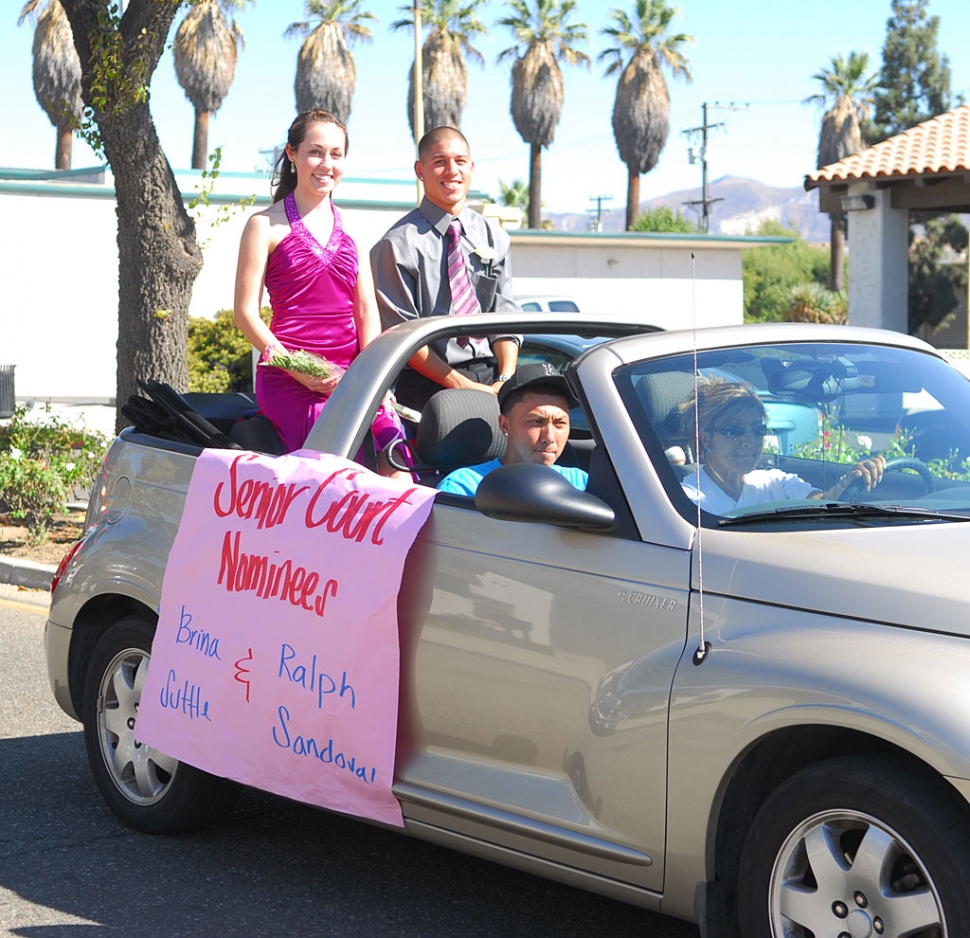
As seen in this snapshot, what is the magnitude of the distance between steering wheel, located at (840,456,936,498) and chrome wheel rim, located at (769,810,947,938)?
0.90 metres

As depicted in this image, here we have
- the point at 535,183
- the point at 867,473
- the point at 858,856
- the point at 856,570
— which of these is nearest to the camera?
the point at 858,856

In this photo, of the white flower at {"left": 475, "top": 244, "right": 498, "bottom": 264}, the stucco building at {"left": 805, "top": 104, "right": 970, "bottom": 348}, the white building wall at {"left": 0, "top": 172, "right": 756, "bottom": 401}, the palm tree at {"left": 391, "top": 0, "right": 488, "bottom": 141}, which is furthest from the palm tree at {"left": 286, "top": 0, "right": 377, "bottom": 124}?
the white flower at {"left": 475, "top": 244, "right": 498, "bottom": 264}

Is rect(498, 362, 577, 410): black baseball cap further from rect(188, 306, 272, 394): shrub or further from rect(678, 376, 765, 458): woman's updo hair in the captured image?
rect(188, 306, 272, 394): shrub

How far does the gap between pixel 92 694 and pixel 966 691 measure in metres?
3.09

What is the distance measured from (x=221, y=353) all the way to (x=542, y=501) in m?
21.1

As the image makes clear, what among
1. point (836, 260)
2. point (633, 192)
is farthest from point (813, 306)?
point (836, 260)

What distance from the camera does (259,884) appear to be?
164 inches

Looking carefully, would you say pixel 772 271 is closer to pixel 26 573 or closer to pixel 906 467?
pixel 26 573

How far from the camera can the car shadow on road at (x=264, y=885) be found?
3840mm

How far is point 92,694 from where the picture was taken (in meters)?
4.75

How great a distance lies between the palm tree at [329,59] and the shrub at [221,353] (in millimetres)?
27478

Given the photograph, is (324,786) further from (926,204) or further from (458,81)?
(458,81)

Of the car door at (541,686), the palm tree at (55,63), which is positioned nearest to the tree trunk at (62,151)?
the palm tree at (55,63)

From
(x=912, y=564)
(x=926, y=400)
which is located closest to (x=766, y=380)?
(x=926, y=400)
